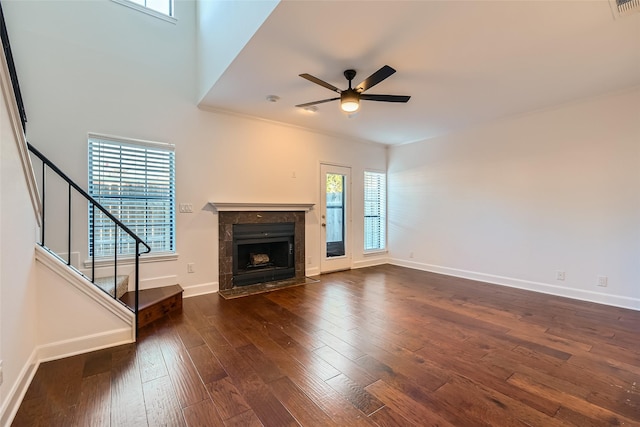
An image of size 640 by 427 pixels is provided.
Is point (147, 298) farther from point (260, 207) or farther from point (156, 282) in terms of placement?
point (260, 207)

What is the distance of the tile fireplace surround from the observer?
414 cm

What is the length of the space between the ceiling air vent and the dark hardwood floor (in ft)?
8.89

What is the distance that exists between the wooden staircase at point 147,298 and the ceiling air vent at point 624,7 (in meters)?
4.74

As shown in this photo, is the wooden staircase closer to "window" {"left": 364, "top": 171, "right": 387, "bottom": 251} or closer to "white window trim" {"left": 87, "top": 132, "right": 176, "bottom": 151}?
"white window trim" {"left": 87, "top": 132, "right": 176, "bottom": 151}

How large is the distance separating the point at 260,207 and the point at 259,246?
2.53ft

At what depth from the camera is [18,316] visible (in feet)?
6.10

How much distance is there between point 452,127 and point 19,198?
18.2ft

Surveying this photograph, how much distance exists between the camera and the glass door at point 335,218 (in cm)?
533

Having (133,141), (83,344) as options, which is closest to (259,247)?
(133,141)

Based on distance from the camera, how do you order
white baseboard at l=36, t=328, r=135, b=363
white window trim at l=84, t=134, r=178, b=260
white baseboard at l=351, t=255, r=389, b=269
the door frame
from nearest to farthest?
white baseboard at l=36, t=328, r=135, b=363
white window trim at l=84, t=134, r=178, b=260
the door frame
white baseboard at l=351, t=255, r=389, b=269

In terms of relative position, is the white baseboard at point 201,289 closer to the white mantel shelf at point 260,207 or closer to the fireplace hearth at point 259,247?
the fireplace hearth at point 259,247

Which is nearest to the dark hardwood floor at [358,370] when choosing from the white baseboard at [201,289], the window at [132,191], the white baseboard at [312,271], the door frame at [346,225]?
the white baseboard at [201,289]

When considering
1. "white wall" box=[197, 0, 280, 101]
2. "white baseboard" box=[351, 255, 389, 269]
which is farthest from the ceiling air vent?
"white baseboard" box=[351, 255, 389, 269]

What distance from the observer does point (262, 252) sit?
486 centimetres
